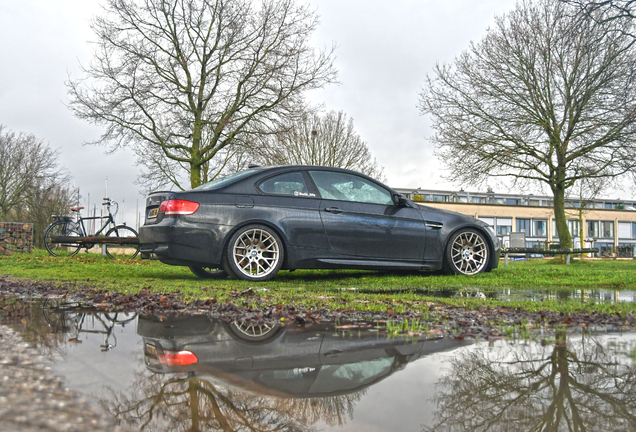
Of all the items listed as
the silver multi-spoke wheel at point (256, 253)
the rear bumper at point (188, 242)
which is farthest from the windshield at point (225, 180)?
the silver multi-spoke wheel at point (256, 253)

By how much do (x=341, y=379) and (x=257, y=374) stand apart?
1.05ft

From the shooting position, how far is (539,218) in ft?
209

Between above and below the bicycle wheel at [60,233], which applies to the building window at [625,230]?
above

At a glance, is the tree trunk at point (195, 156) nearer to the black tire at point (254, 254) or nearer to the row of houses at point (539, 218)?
the black tire at point (254, 254)

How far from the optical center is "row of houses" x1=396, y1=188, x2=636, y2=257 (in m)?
61.4

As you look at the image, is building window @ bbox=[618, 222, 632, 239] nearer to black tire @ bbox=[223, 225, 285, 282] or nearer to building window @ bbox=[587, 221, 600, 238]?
building window @ bbox=[587, 221, 600, 238]

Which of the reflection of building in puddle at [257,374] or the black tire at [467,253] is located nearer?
the reflection of building in puddle at [257,374]

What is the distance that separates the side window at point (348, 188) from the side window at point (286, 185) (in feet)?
0.72

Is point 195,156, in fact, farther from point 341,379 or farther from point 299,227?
point 341,379

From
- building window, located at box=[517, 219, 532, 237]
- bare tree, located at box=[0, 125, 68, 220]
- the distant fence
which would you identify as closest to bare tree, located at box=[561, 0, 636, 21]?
the distant fence

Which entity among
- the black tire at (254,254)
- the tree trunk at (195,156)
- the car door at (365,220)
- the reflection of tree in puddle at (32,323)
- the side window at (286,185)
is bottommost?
the reflection of tree in puddle at (32,323)

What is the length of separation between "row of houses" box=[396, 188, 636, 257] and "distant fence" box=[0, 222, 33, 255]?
47.6 meters

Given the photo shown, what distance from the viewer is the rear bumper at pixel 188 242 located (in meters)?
6.47

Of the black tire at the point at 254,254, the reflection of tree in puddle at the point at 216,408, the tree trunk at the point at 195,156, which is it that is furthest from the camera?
the tree trunk at the point at 195,156
